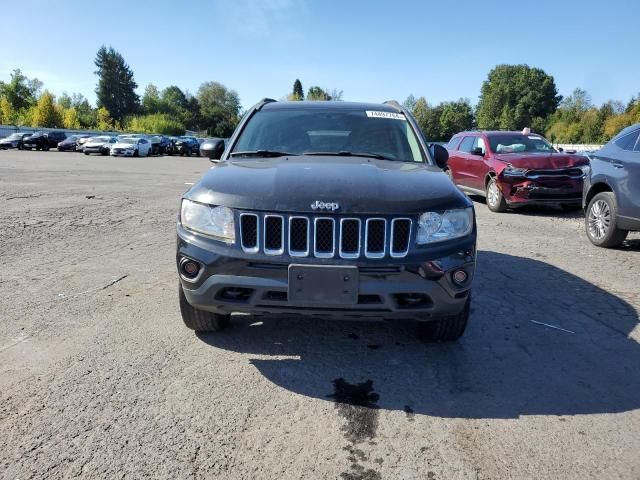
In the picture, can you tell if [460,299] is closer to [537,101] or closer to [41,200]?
[41,200]

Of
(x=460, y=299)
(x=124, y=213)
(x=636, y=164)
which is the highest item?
(x=636, y=164)

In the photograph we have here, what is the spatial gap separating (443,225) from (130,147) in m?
36.5

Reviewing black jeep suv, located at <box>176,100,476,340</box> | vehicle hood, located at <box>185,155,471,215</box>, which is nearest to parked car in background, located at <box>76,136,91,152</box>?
vehicle hood, located at <box>185,155,471,215</box>

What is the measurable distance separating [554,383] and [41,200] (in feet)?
33.8

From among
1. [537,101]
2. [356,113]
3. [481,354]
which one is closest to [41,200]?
[356,113]

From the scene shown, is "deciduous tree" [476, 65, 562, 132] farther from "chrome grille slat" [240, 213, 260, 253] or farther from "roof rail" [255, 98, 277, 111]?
"chrome grille slat" [240, 213, 260, 253]

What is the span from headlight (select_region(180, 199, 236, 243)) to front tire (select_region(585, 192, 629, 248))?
5905mm

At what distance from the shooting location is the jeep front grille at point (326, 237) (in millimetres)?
2807

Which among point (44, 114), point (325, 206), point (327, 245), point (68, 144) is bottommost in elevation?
point (68, 144)

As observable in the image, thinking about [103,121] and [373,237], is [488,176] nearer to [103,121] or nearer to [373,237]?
[373,237]

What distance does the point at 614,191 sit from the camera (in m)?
6.77

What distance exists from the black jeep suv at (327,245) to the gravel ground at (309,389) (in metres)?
0.47

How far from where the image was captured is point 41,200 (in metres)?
10.2

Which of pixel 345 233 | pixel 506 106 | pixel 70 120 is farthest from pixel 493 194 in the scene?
pixel 506 106
